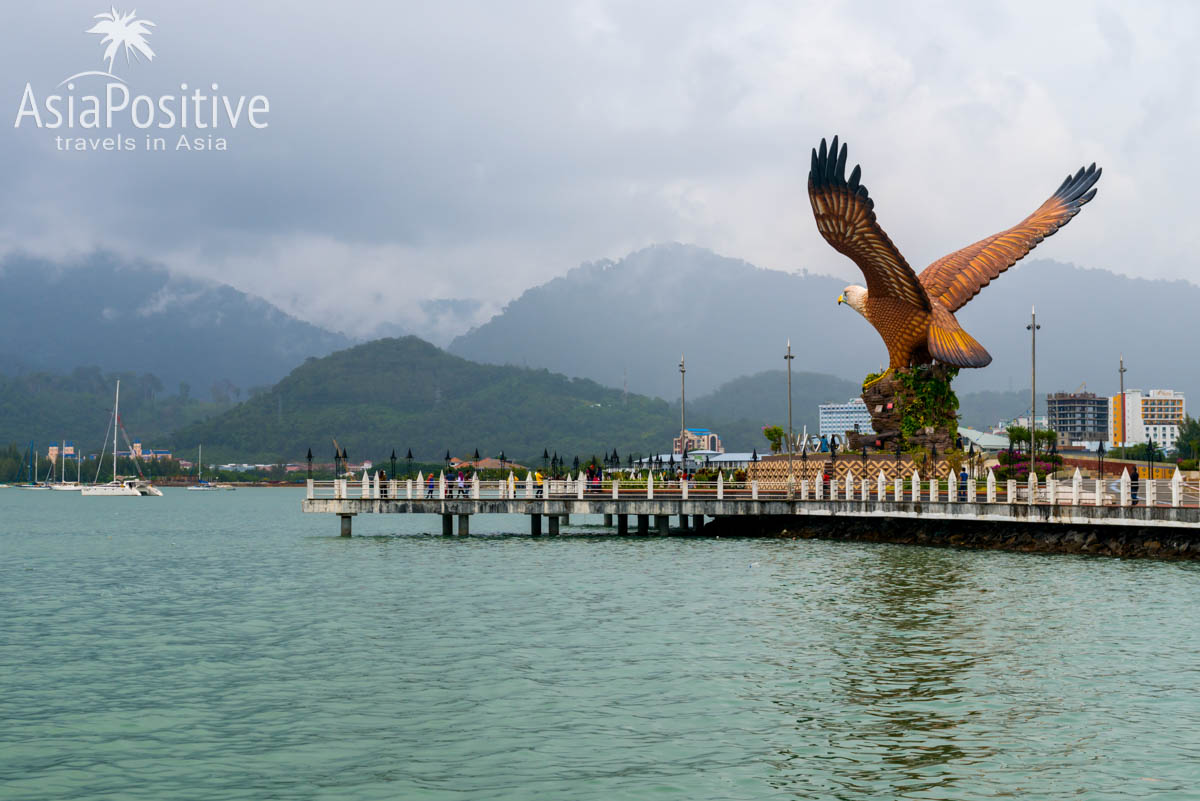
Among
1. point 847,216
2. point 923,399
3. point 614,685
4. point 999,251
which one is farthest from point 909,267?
point 614,685

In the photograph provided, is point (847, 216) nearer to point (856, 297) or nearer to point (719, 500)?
point (856, 297)

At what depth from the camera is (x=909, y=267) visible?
209ft

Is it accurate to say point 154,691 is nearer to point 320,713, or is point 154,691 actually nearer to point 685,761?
point 320,713

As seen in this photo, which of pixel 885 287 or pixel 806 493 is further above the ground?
pixel 885 287

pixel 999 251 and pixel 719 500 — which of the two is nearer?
pixel 719 500

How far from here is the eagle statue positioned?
201 feet

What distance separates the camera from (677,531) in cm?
6738

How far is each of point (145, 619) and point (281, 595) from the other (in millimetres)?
5761

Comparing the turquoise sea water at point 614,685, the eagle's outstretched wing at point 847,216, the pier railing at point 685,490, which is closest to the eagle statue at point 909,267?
the eagle's outstretched wing at point 847,216

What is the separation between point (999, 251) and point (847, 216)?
15.3 meters

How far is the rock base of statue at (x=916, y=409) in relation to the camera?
65.6 m

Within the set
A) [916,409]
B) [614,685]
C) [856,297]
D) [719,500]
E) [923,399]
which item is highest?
[856,297]

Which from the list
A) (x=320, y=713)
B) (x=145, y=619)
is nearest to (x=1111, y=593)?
(x=320, y=713)

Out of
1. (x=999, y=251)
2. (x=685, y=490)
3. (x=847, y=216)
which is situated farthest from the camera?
(x=999, y=251)
